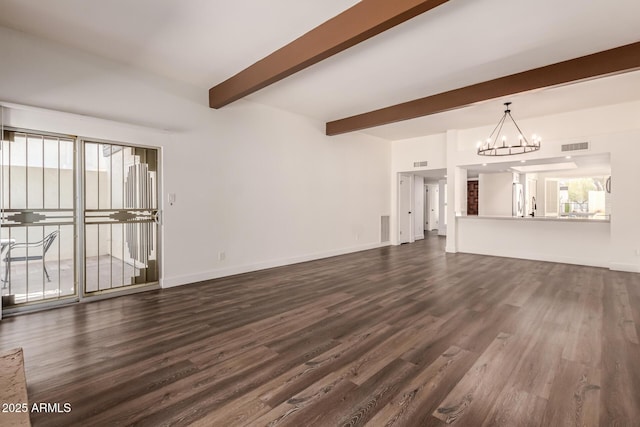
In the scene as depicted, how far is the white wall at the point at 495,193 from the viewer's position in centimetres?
950

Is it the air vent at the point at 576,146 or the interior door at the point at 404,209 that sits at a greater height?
the air vent at the point at 576,146

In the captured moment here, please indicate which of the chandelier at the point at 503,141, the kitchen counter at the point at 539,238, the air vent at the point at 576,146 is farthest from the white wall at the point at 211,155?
the air vent at the point at 576,146

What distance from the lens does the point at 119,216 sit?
4.40 meters

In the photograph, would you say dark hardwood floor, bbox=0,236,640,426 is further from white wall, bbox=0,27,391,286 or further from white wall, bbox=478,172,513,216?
white wall, bbox=478,172,513,216

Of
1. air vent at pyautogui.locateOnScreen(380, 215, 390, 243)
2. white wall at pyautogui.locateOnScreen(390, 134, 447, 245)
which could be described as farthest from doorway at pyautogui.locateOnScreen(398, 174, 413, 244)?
air vent at pyautogui.locateOnScreen(380, 215, 390, 243)

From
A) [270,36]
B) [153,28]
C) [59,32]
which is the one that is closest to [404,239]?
[270,36]

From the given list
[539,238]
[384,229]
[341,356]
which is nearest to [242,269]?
[341,356]

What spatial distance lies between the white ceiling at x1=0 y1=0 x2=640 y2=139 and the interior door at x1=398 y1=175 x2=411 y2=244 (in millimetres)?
4657

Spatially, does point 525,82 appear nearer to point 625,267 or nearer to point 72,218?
point 625,267

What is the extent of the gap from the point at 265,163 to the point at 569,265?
6633 mm

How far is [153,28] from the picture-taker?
133 inches

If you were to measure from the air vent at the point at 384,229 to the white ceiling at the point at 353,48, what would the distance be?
4.58m

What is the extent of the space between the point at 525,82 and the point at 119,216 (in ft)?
20.6

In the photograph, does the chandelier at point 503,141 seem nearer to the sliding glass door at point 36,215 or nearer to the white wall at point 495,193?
the white wall at point 495,193
